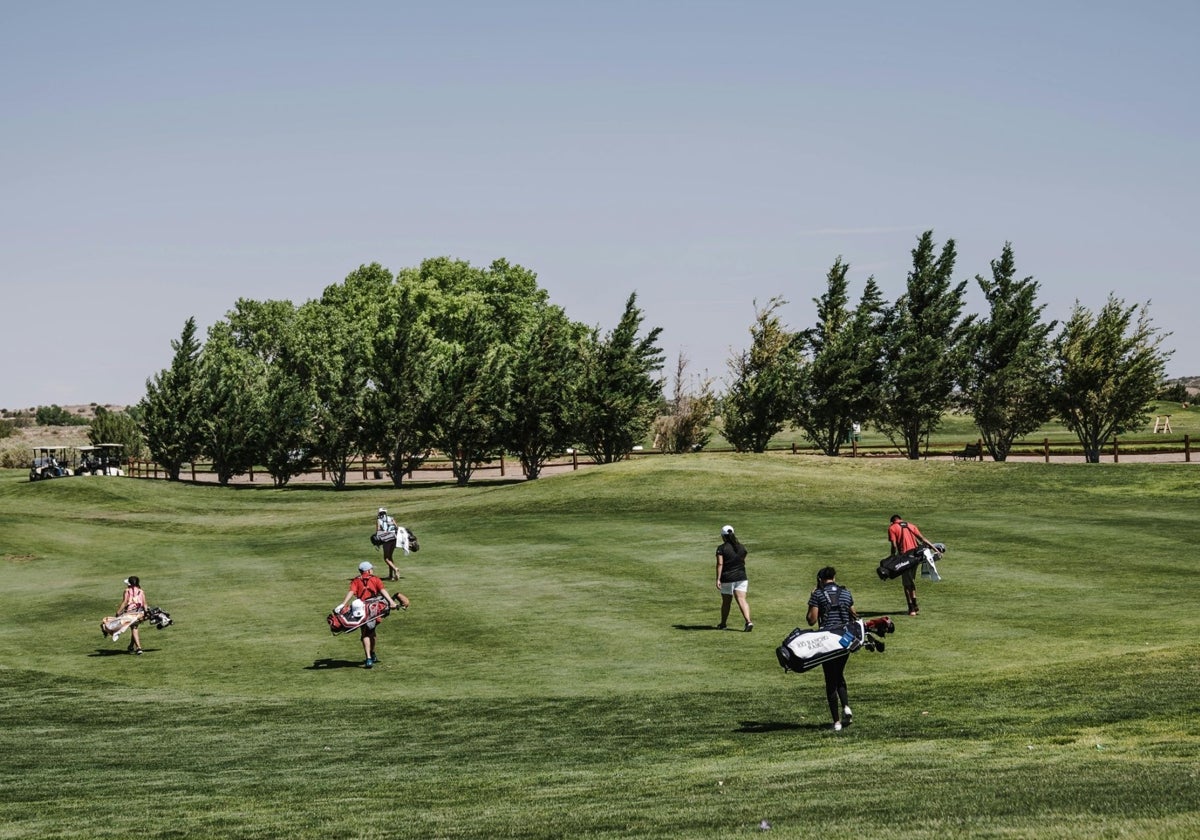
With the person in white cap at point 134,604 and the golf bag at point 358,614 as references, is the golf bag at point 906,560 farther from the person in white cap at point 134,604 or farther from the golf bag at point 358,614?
the person in white cap at point 134,604

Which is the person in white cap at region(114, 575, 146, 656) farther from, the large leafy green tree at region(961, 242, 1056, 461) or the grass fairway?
the large leafy green tree at region(961, 242, 1056, 461)

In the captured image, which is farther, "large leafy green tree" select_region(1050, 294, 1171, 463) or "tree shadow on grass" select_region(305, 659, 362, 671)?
"large leafy green tree" select_region(1050, 294, 1171, 463)

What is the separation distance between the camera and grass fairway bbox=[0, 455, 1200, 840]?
1304 cm

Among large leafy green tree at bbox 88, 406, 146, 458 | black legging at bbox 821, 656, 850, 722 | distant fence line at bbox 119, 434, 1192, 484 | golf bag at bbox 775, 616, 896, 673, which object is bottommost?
black legging at bbox 821, 656, 850, 722

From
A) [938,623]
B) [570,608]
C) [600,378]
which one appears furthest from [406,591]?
[600,378]

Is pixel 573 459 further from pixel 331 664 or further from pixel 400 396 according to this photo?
pixel 331 664

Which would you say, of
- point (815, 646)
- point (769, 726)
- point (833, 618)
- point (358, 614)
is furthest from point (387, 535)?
point (815, 646)

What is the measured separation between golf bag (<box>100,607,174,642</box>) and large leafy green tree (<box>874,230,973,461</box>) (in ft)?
192

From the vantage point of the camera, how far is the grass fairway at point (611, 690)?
13.0 metres

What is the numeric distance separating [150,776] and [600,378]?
6603 centimetres

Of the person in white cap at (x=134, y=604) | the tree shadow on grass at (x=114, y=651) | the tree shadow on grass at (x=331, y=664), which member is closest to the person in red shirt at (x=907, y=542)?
the tree shadow on grass at (x=331, y=664)

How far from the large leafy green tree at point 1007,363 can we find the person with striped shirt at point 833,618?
6440cm

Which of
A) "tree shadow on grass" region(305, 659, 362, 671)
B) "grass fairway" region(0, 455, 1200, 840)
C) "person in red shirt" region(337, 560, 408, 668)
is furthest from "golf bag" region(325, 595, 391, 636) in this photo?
"grass fairway" region(0, 455, 1200, 840)

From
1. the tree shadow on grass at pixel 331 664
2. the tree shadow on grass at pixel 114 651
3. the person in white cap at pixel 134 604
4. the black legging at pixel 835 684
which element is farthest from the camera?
the tree shadow on grass at pixel 114 651
